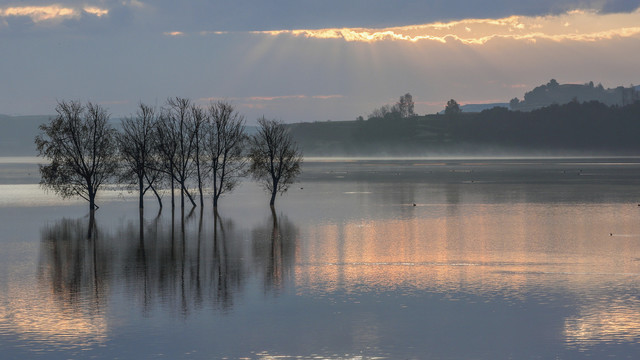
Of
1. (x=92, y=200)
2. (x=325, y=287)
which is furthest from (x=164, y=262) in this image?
(x=92, y=200)

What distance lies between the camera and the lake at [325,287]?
25781 millimetres

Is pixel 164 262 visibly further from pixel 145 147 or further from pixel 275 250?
pixel 145 147

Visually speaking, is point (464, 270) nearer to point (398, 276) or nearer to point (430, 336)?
point (398, 276)

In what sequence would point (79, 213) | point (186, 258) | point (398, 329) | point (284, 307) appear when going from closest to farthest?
point (398, 329), point (284, 307), point (186, 258), point (79, 213)

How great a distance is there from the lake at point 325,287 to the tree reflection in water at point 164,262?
0.51 feet

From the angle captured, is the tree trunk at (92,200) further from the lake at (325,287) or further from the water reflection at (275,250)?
the water reflection at (275,250)

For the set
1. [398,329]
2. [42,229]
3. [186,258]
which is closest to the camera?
[398,329]

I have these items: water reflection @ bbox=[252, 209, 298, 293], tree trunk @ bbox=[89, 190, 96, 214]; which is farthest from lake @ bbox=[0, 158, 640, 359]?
tree trunk @ bbox=[89, 190, 96, 214]

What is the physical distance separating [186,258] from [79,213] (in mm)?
37967

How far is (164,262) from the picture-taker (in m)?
43.9

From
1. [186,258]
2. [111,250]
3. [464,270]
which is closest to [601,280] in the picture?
[464,270]

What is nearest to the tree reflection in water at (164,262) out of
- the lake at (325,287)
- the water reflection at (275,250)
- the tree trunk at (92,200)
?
the water reflection at (275,250)

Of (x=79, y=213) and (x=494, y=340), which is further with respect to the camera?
(x=79, y=213)

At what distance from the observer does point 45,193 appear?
112875 millimetres
